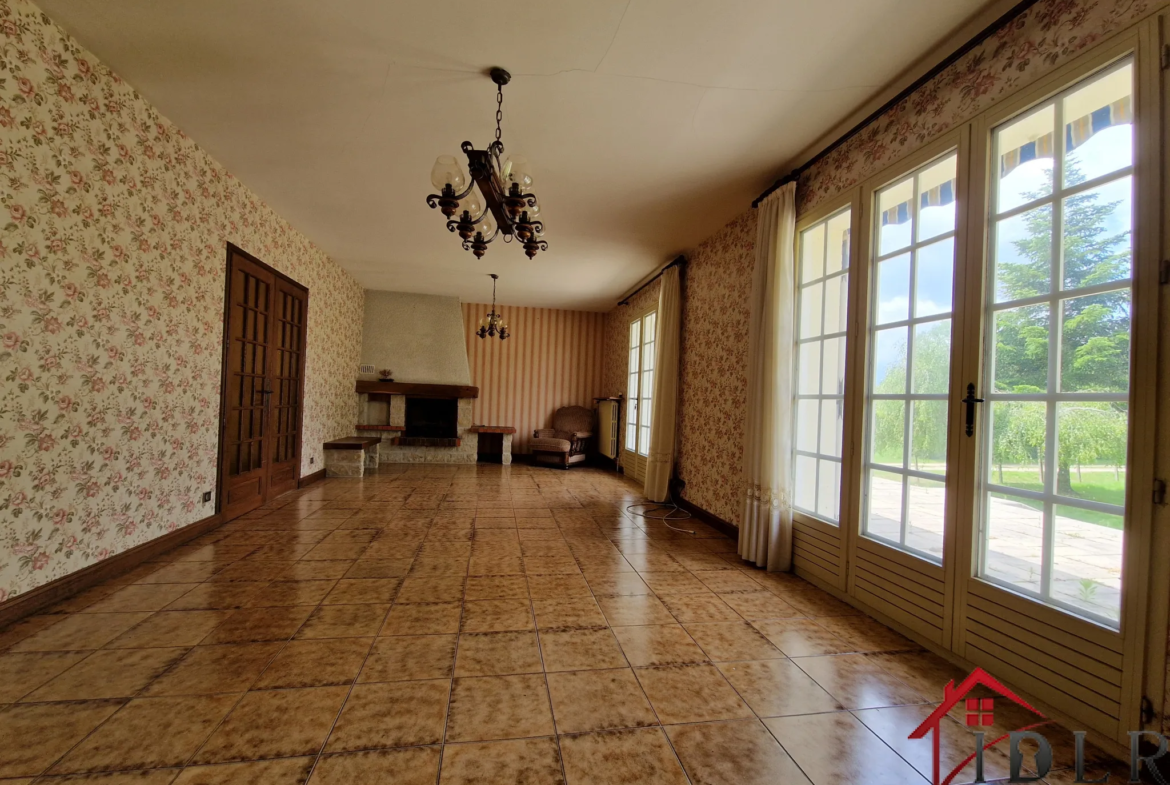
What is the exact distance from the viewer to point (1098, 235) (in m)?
1.57

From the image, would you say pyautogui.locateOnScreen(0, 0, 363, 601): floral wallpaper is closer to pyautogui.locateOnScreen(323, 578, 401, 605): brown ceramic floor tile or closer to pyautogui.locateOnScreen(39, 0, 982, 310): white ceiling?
pyautogui.locateOnScreen(39, 0, 982, 310): white ceiling

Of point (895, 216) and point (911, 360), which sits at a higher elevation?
point (895, 216)

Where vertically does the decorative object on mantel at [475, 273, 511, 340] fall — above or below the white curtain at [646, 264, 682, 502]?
above

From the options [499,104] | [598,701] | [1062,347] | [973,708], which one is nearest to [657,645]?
[598,701]

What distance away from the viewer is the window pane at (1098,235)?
151cm

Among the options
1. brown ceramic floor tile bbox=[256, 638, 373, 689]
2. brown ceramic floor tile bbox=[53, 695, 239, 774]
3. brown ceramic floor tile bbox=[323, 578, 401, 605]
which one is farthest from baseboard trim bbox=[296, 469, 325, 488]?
brown ceramic floor tile bbox=[53, 695, 239, 774]

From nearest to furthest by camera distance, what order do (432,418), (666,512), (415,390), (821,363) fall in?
1. (821,363)
2. (666,512)
3. (415,390)
4. (432,418)

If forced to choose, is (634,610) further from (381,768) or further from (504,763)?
(381,768)

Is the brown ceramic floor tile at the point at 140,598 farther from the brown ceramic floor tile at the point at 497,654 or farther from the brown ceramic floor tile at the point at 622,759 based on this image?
the brown ceramic floor tile at the point at 622,759

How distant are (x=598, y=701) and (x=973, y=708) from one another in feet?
4.45

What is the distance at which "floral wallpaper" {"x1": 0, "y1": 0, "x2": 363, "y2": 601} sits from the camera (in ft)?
6.62

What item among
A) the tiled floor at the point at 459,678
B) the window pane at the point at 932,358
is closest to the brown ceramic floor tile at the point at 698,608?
the tiled floor at the point at 459,678

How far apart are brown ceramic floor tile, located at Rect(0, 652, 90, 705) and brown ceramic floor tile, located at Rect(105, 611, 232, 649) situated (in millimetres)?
127

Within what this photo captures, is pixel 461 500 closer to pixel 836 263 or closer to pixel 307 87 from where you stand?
pixel 307 87
